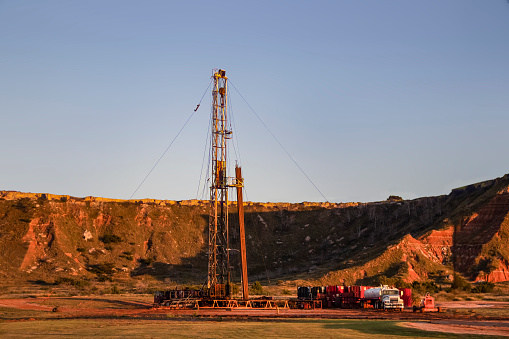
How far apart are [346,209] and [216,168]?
75754mm

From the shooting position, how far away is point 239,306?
46531 mm

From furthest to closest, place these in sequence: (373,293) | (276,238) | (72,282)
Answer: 1. (276,238)
2. (72,282)
3. (373,293)

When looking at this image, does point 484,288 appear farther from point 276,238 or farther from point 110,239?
point 110,239

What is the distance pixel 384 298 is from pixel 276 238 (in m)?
74.4

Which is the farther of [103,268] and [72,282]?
[103,268]

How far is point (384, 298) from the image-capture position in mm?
42875

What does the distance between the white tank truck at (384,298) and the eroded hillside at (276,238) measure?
28039mm

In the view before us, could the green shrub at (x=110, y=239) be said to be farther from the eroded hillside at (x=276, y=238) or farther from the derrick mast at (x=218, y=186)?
the derrick mast at (x=218, y=186)

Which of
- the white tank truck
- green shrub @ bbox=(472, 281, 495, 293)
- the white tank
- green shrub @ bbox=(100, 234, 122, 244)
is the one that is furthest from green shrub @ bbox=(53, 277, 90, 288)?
green shrub @ bbox=(472, 281, 495, 293)

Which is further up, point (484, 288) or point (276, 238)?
point (276, 238)

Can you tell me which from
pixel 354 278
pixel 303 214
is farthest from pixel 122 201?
pixel 354 278

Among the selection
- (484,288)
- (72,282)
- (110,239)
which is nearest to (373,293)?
(484,288)

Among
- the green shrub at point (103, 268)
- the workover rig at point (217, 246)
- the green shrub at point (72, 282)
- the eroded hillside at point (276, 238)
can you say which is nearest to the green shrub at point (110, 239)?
the eroded hillside at point (276, 238)

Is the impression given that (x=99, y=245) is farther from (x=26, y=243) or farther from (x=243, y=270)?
(x=243, y=270)
